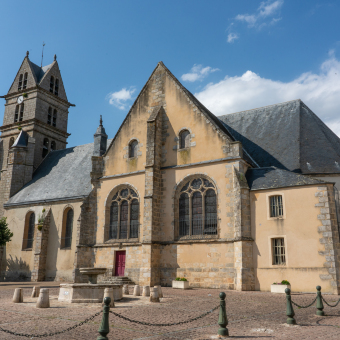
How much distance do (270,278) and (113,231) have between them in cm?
1056

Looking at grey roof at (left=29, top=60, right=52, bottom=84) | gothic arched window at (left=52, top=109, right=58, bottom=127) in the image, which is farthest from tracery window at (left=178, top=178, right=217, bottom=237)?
grey roof at (left=29, top=60, right=52, bottom=84)

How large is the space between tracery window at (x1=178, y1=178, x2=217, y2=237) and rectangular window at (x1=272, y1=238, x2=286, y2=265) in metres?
3.34

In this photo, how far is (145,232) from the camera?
68.8 ft

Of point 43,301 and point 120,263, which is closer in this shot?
point 43,301

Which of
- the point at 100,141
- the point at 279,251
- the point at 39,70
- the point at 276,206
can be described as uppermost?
the point at 39,70

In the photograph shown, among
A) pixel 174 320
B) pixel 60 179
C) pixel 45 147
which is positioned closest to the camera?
pixel 174 320

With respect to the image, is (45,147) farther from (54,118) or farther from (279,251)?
(279,251)

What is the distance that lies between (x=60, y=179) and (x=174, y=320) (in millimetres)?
24437

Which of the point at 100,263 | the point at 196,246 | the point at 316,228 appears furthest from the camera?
the point at 100,263

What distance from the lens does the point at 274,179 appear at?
1891 cm

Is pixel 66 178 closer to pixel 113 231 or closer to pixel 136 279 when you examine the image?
pixel 113 231

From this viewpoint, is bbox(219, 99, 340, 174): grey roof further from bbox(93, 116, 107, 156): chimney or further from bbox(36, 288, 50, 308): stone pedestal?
bbox(36, 288, 50, 308): stone pedestal

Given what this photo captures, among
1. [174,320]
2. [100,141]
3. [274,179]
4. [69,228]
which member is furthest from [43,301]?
[100,141]

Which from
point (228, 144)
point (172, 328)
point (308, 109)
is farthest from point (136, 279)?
Result: point (308, 109)
